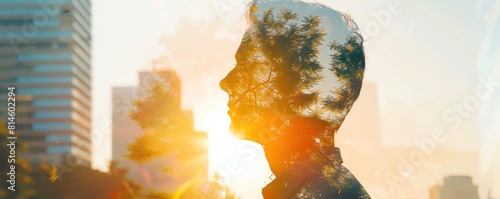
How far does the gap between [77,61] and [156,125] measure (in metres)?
61.6

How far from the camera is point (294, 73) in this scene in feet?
18.5

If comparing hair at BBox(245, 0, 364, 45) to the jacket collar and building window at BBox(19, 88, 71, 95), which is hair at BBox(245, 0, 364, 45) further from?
building window at BBox(19, 88, 71, 95)

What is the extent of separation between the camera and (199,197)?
20.9 feet

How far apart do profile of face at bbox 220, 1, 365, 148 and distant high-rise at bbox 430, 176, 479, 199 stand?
125790 millimetres

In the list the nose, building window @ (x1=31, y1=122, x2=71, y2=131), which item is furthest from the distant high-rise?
the nose

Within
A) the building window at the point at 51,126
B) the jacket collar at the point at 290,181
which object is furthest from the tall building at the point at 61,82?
the jacket collar at the point at 290,181

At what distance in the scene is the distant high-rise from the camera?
12575cm

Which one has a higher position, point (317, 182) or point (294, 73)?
point (294, 73)

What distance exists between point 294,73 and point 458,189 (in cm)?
13033

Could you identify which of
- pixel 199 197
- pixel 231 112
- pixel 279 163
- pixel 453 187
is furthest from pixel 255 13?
pixel 453 187

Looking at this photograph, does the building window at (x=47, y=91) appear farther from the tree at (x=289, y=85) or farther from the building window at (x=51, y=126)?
the tree at (x=289, y=85)

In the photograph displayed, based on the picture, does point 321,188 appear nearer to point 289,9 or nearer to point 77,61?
point 289,9

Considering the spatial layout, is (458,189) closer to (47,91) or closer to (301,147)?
(47,91)

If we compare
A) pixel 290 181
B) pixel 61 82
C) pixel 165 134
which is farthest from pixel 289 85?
pixel 61 82
